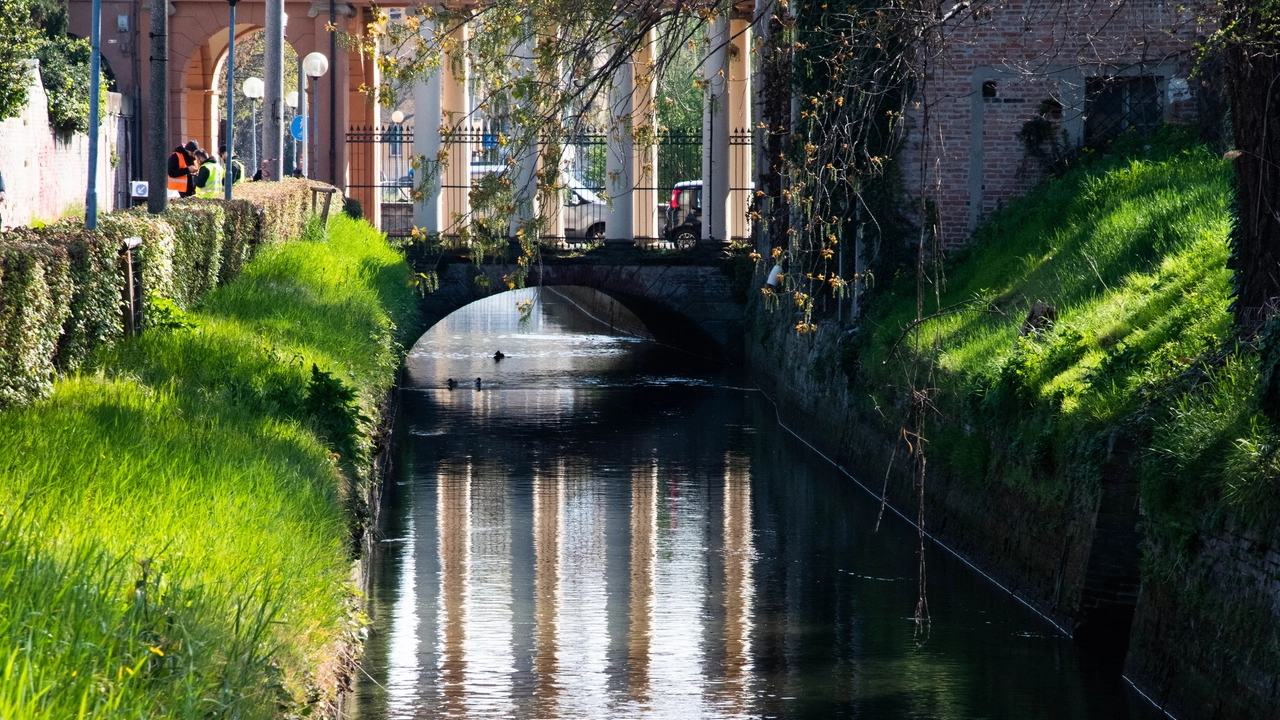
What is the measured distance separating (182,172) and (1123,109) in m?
13.1

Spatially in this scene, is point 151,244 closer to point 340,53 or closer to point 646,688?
point 646,688

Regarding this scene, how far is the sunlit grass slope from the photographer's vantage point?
11.2m

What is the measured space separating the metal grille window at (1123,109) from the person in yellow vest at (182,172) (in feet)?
40.7

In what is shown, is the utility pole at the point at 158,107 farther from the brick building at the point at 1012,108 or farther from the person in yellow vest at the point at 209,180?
the brick building at the point at 1012,108

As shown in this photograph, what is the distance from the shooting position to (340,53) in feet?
105

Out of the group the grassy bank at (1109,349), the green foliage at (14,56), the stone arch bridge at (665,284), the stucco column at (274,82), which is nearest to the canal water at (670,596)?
the grassy bank at (1109,349)

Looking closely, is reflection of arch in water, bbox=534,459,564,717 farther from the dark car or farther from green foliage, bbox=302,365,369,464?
the dark car

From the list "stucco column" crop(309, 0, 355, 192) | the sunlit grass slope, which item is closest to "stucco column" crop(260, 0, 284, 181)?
"stucco column" crop(309, 0, 355, 192)

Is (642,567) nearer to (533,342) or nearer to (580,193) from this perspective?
(533,342)

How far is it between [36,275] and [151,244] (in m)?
3.57

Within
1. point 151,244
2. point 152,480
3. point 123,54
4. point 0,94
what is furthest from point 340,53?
point 152,480

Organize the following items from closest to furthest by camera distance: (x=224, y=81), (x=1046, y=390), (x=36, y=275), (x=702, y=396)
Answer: (x=36, y=275)
(x=1046, y=390)
(x=702, y=396)
(x=224, y=81)

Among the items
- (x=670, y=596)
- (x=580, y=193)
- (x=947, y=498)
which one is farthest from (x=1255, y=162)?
(x=580, y=193)

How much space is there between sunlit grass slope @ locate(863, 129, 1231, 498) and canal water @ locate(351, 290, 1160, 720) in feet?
4.09
